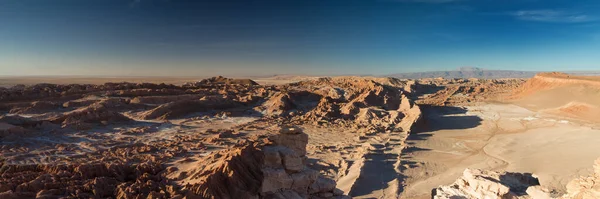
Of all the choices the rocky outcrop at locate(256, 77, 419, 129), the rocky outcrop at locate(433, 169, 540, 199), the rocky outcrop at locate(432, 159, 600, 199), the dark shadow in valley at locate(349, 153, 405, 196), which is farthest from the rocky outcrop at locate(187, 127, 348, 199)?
the rocky outcrop at locate(256, 77, 419, 129)

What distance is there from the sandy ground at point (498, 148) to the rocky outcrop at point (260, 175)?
18.8 feet

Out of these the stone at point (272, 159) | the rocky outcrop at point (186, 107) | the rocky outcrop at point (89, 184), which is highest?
the stone at point (272, 159)

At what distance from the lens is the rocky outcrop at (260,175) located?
6.77 meters

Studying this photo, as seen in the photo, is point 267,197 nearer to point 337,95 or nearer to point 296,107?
point 296,107

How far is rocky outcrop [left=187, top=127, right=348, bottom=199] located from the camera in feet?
22.2

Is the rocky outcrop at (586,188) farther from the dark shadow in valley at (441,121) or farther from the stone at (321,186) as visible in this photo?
the dark shadow in valley at (441,121)

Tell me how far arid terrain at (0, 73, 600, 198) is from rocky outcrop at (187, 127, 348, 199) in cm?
3

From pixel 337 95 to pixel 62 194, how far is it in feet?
93.7

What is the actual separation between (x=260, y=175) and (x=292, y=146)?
1533mm

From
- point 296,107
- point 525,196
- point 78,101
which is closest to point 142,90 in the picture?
point 78,101

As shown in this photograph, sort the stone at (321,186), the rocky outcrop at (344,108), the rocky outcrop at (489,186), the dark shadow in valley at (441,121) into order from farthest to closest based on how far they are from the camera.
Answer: the rocky outcrop at (344,108), the dark shadow in valley at (441,121), the rocky outcrop at (489,186), the stone at (321,186)

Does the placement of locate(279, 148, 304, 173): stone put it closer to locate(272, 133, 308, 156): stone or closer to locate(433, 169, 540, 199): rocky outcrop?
locate(272, 133, 308, 156): stone

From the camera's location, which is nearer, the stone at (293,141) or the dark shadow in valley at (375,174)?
the stone at (293,141)

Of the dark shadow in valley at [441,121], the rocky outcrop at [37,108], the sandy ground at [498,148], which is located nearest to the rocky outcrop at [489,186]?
the sandy ground at [498,148]
